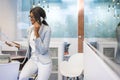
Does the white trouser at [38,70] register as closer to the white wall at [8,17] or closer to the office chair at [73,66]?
the office chair at [73,66]

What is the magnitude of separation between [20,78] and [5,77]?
0.61 feet

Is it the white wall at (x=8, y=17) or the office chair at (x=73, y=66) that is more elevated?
the white wall at (x=8, y=17)

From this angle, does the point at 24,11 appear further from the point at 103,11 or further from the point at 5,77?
the point at 5,77

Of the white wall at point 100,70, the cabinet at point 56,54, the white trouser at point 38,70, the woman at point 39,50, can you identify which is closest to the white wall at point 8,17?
the cabinet at point 56,54

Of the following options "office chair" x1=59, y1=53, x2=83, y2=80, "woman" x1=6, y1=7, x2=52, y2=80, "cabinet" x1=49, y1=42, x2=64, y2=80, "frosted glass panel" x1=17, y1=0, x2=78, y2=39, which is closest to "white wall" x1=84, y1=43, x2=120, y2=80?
Result: "woman" x1=6, y1=7, x2=52, y2=80

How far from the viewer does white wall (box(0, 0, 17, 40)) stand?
4953mm

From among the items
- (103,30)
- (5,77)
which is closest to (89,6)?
(103,30)

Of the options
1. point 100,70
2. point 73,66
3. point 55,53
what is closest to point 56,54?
point 55,53

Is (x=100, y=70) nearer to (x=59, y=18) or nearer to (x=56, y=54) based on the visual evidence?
(x=56, y=54)

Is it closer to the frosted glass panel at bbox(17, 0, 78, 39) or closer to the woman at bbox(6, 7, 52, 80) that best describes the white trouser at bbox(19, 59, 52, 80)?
the woman at bbox(6, 7, 52, 80)

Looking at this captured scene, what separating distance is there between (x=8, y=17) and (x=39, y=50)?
2327 mm

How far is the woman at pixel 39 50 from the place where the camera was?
2950 millimetres

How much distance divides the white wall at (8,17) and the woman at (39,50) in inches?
82.7

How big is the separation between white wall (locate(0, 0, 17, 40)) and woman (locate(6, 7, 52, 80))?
2101mm
